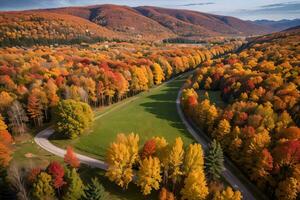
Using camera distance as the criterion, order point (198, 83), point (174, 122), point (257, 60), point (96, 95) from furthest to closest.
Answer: point (257, 60)
point (198, 83)
point (96, 95)
point (174, 122)

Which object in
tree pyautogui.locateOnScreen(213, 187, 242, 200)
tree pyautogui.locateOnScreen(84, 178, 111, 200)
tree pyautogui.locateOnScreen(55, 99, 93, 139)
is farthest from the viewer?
tree pyautogui.locateOnScreen(55, 99, 93, 139)

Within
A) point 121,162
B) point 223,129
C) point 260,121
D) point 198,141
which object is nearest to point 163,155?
point 121,162

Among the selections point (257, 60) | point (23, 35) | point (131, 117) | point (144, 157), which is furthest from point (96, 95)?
point (23, 35)

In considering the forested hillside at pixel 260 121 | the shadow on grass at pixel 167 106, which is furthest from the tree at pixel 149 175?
the shadow on grass at pixel 167 106

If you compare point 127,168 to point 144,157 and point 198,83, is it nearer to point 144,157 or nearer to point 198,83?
point 144,157

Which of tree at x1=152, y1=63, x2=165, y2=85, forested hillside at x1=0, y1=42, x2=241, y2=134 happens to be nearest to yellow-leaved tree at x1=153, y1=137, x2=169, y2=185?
forested hillside at x1=0, y1=42, x2=241, y2=134

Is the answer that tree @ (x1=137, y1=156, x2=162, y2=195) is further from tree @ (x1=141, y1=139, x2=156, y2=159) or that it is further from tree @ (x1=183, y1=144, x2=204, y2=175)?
tree @ (x1=183, y1=144, x2=204, y2=175)
